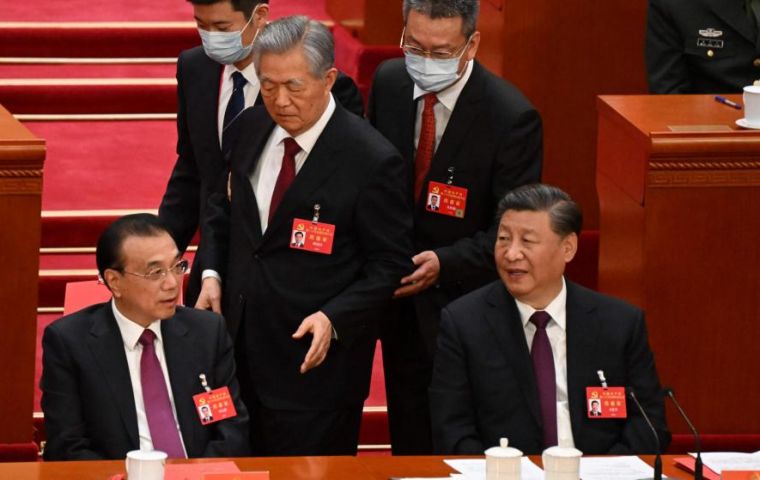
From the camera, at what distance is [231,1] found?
409 centimetres

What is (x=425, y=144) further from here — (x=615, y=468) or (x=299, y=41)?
(x=615, y=468)

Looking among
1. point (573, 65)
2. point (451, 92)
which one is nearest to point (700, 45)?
point (573, 65)

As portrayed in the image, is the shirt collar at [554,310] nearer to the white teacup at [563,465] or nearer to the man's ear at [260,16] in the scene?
the white teacup at [563,465]

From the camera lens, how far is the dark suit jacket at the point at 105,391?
3695 millimetres

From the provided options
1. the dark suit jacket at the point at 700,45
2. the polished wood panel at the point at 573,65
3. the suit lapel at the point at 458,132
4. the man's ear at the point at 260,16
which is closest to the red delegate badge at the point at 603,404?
the suit lapel at the point at 458,132

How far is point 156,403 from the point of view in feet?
12.3

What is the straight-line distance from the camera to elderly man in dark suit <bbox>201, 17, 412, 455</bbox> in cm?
377

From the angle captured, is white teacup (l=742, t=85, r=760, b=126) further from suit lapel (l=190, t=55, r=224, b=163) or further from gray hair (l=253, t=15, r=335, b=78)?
suit lapel (l=190, t=55, r=224, b=163)

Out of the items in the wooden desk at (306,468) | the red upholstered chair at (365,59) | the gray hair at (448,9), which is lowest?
the wooden desk at (306,468)

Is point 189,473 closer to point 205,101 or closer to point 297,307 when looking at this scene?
point 297,307

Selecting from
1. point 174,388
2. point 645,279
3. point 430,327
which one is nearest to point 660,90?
point 645,279

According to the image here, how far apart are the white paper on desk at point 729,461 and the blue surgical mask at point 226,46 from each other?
4.85ft

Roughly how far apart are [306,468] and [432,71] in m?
1.09

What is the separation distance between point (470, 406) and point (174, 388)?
0.67 m
